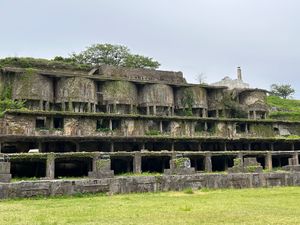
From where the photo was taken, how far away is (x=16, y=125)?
3434cm

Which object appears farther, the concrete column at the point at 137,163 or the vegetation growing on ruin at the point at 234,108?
the vegetation growing on ruin at the point at 234,108

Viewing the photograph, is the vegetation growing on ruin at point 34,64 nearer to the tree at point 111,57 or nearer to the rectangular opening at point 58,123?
the rectangular opening at point 58,123

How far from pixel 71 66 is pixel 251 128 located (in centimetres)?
2161

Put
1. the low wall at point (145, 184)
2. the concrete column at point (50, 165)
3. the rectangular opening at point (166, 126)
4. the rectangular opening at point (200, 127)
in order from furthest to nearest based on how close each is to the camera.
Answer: the rectangular opening at point (200, 127) < the rectangular opening at point (166, 126) < the concrete column at point (50, 165) < the low wall at point (145, 184)

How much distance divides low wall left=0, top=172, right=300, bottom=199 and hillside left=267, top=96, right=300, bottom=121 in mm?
29121

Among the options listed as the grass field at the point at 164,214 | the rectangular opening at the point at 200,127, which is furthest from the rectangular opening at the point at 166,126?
the grass field at the point at 164,214

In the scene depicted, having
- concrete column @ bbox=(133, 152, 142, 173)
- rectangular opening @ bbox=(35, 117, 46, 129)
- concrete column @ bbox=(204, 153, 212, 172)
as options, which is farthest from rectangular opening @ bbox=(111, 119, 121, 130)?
concrete column @ bbox=(204, 153, 212, 172)

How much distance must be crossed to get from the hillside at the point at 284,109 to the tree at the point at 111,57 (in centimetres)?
2115

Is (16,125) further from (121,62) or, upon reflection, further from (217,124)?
(121,62)

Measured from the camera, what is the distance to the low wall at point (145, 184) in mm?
20969

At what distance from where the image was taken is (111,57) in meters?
65.6

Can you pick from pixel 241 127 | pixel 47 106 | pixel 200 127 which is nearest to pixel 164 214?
pixel 47 106

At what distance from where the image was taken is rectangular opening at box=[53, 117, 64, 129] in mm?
37031

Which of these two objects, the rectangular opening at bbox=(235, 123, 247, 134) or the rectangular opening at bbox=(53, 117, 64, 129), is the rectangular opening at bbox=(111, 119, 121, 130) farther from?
the rectangular opening at bbox=(235, 123, 247, 134)
